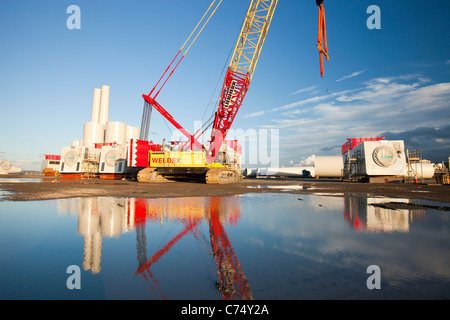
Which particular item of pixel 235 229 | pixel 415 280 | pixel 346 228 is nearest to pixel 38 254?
pixel 235 229

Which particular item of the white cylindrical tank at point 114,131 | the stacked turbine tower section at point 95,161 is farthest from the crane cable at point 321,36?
the white cylindrical tank at point 114,131

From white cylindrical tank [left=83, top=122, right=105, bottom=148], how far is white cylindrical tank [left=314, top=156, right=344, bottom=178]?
5776 centimetres

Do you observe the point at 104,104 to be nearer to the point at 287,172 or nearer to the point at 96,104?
the point at 96,104

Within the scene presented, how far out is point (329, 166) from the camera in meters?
45.9

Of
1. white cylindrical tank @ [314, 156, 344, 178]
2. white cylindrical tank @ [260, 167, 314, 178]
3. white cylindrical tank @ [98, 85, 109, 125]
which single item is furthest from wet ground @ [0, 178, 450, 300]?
white cylindrical tank @ [98, 85, 109, 125]

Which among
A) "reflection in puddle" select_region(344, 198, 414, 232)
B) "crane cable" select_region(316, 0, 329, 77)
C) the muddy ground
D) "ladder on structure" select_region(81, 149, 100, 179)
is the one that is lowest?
"reflection in puddle" select_region(344, 198, 414, 232)

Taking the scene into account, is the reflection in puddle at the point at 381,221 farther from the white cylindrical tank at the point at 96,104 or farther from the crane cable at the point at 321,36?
the white cylindrical tank at the point at 96,104

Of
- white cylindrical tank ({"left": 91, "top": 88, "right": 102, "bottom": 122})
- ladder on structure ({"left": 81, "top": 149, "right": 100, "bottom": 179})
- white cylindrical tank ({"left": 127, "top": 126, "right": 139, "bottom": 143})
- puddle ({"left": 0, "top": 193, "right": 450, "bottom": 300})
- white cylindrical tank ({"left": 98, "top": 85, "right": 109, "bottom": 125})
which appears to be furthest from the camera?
white cylindrical tank ({"left": 127, "top": 126, "right": 139, "bottom": 143})

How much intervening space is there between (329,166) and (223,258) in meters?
47.8

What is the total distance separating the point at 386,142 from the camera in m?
26.7

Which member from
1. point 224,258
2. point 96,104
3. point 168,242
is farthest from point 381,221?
point 96,104

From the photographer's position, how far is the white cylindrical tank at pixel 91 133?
6450 centimetres

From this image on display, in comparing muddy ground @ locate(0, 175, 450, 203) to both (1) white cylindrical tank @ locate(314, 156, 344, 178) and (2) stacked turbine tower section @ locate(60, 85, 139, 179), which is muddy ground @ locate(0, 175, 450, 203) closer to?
(2) stacked turbine tower section @ locate(60, 85, 139, 179)

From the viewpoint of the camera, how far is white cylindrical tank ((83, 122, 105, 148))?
64.5 m
